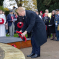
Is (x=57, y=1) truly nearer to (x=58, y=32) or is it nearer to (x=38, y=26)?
(x=58, y=32)

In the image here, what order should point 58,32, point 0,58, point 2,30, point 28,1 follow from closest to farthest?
point 0,58
point 58,32
point 2,30
point 28,1

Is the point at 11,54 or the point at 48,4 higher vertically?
the point at 48,4

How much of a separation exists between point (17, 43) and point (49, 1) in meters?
24.0

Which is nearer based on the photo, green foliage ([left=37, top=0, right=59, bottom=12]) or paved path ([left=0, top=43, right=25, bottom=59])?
paved path ([left=0, top=43, right=25, bottom=59])

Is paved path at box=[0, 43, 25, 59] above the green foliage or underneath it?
underneath

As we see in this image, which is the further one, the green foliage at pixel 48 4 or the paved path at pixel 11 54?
the green foliage at pixel 48 4

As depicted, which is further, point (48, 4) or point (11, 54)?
point (48, 4)

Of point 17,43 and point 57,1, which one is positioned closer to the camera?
point 17,43

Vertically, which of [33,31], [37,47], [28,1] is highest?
[28,1]

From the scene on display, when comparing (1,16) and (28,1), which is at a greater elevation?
(28,1)

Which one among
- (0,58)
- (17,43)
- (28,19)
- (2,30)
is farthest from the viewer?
(2,30)

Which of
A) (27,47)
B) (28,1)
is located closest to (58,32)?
(27,47)

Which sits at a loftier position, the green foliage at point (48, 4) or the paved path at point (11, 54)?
the green foliage at point (48, 4)

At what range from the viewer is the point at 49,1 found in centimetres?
2945
